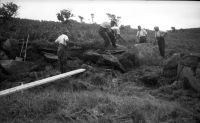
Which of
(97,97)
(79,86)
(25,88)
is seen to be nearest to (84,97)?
(97,97)

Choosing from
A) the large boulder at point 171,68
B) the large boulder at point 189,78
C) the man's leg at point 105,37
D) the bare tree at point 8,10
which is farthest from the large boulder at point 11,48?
the bare tree at point 8,10

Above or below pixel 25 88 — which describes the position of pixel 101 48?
above

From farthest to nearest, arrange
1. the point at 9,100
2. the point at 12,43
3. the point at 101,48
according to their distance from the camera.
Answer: the point at 101,48 < the point at 12,43 < the point at 9,100

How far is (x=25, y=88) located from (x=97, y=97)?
2611 millimetres

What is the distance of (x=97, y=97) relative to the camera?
665 centimetres

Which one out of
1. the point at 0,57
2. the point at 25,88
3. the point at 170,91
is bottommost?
the point at 170,91

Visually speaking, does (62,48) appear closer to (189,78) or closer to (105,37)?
(105,37)

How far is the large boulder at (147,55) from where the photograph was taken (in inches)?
463

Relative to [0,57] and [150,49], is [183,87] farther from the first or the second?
[0,57]

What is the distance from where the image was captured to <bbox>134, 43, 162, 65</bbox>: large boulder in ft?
38.6

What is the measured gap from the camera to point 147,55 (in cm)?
1221

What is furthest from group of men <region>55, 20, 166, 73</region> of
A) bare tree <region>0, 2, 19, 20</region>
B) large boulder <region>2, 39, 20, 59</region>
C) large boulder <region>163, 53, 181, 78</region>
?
bare tree <region>0, 2, 19, 20</region>

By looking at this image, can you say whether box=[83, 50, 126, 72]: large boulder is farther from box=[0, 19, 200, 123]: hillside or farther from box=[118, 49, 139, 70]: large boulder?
box=[118, 49, 139, 70]: large boulder

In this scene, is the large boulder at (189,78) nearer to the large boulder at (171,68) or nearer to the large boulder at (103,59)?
the large boulder at (171,68)
